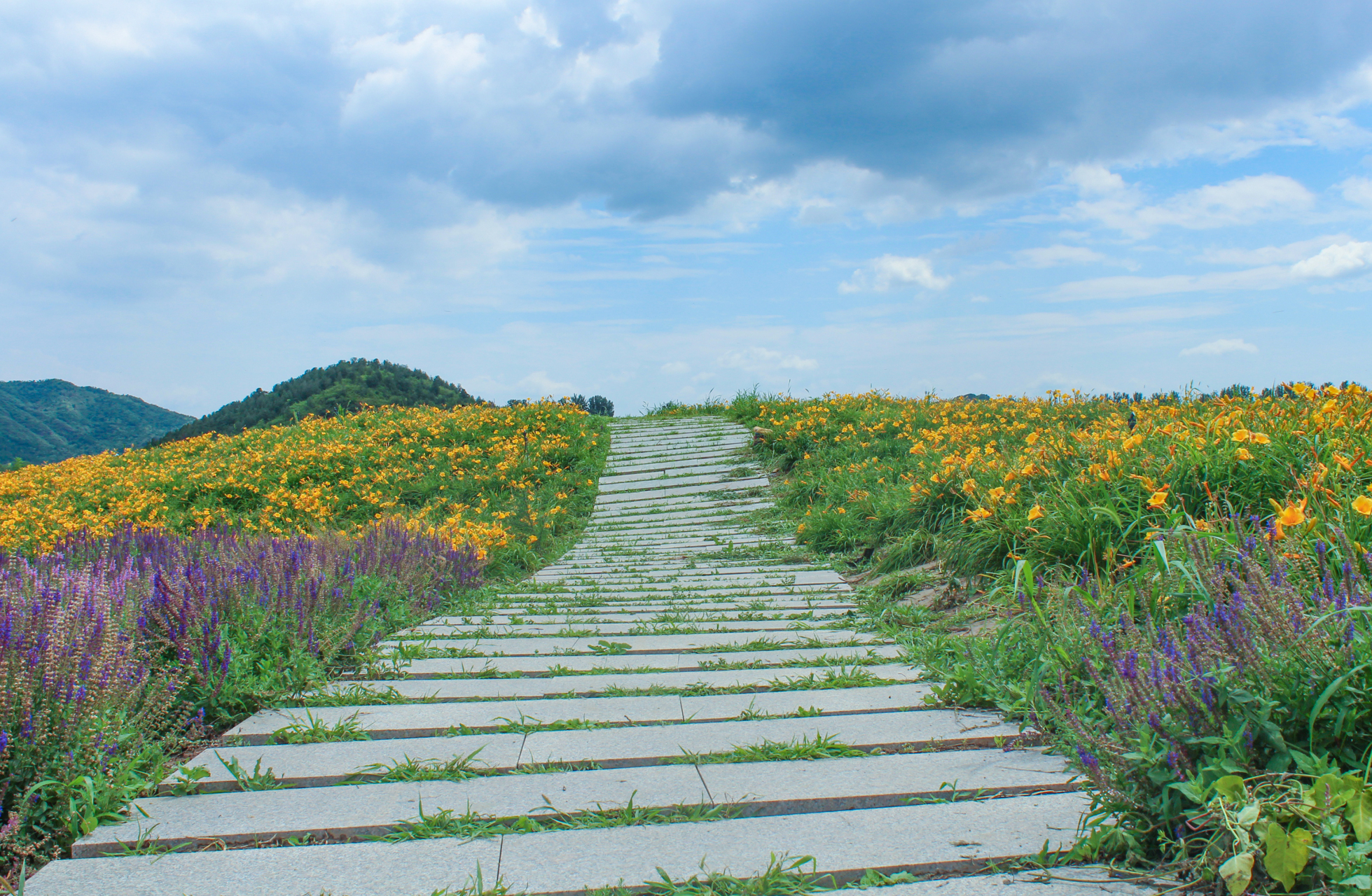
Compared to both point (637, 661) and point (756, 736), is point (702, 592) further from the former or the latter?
point (756, 736)

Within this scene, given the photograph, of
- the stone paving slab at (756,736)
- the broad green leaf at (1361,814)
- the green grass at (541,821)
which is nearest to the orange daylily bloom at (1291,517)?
the stone paving slab at (756,736)

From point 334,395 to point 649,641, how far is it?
17815 millimetres

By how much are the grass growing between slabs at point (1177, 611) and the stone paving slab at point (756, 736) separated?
15 centimetres

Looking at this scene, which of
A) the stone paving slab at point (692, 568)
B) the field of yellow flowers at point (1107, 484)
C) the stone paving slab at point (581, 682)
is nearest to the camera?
the stone paving slab at point (581, 682)

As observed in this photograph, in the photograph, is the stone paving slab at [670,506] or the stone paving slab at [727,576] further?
the stone paving slab at [670,506]

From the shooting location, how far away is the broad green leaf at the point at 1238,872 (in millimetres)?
1409

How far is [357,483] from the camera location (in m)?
10.1

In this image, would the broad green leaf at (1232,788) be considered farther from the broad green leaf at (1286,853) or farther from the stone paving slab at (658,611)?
the stone paving slab at (658,611)

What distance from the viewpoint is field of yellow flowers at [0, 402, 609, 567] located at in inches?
327

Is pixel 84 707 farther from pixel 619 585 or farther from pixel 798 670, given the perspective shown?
pixel 619 585

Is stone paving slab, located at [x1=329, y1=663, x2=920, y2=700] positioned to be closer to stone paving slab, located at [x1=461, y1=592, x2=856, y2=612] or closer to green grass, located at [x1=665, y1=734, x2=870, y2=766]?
green grass, located at [x1=665, y1=734, x2=870, y2=766]

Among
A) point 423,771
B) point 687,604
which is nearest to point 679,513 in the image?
point 687,604

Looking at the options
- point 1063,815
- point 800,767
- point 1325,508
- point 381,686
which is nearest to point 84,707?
point 381,686

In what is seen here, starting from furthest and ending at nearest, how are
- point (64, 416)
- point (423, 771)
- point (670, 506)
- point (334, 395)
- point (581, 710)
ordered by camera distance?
point (64, 416) < point (334, 395) < point (670, 506) < point (581, 710) < point (423, 771)
